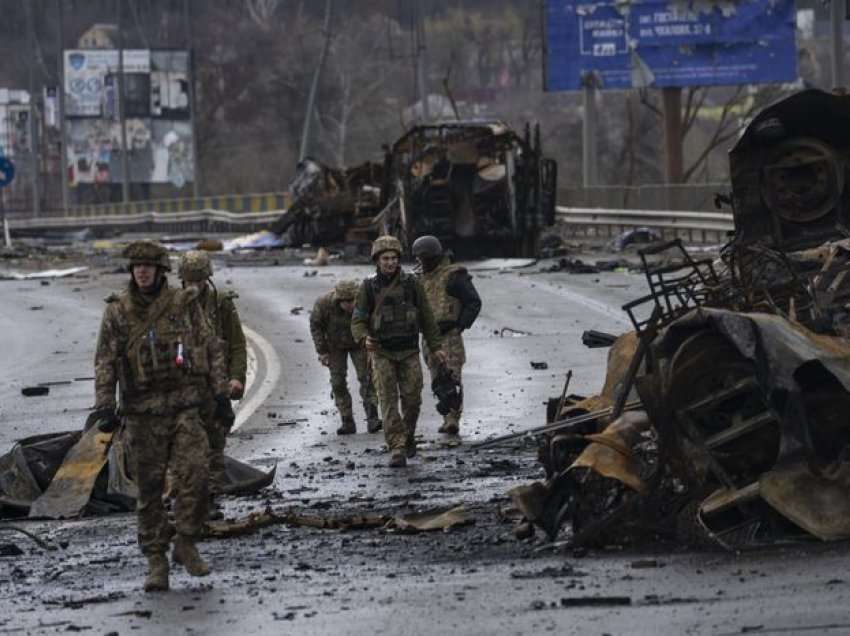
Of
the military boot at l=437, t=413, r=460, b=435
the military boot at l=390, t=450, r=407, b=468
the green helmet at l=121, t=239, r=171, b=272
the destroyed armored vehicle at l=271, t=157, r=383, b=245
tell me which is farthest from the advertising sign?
the green helmet at l=121, t=239, r=171, b=272

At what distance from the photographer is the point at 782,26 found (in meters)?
49.0

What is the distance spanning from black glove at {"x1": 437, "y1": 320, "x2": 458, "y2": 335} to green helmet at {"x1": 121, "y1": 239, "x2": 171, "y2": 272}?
677 cm

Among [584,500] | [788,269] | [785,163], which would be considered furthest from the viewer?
[785,163]

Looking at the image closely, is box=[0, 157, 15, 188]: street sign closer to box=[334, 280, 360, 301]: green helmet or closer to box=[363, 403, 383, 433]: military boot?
box=[334, 280, 360, 301]: green helmet

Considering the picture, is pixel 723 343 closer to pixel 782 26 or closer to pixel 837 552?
pixel 837 552

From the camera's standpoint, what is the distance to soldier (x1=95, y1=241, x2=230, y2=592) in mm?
10570

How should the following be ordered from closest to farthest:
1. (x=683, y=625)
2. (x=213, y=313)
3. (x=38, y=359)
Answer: (x=683, y=625) → (x=213, y=313) → (x=38, y=359)

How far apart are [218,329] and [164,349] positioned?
3236mm

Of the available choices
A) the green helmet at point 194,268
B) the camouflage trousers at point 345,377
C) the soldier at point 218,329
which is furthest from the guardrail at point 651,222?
the green helmet at point 194,268

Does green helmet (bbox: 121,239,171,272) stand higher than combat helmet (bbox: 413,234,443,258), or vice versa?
green helmet (bbox: 121,239,171,272)

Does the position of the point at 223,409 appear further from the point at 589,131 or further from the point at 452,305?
A: the point at 589,131

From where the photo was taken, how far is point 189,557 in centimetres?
1048

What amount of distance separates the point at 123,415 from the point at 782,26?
40.0 meters

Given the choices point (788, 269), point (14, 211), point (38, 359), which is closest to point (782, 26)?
point (38, 359)
